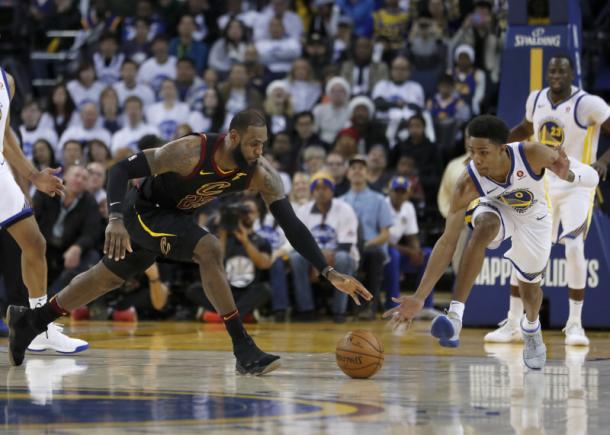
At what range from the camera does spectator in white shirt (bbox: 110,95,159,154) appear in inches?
566

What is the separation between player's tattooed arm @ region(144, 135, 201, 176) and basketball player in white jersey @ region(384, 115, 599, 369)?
144 cm

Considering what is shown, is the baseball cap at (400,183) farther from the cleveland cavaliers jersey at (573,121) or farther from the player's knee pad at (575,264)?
the player's knee pad at (575,264)

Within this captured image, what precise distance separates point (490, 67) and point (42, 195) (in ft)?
18.2

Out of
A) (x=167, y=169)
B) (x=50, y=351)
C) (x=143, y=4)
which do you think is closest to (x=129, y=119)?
(x=143, y=4)

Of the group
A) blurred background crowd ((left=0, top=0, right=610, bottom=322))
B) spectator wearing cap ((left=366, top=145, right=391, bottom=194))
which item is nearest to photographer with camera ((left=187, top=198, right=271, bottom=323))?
blurred background crowd ((left=0, top=0, right=610, bottom=322))

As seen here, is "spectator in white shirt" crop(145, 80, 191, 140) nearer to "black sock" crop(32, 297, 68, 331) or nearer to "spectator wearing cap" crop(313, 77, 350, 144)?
"spectator wearing cap" crop(313, 77, 350, 144)

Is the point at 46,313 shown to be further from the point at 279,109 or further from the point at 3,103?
the point at 279,109

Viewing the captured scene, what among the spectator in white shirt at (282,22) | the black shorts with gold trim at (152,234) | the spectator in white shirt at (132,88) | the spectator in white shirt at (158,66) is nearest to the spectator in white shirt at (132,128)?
the spectator in white shirt at (132,88)

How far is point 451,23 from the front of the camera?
Answer: 15109mm

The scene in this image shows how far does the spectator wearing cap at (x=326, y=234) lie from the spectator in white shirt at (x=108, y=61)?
5.18 meters

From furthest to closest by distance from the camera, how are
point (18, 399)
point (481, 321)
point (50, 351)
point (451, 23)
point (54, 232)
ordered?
point (451, 23)
point (54, 232)
point (481, 321)
point (50, 351)
point (18, 399)

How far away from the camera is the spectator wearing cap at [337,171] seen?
12.9m

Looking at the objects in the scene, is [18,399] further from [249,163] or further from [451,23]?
[451,23]

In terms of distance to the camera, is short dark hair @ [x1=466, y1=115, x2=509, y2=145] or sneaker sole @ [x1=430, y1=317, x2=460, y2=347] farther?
short dark hair @ [x1=466, y1=115, x2=509, y2=145]
